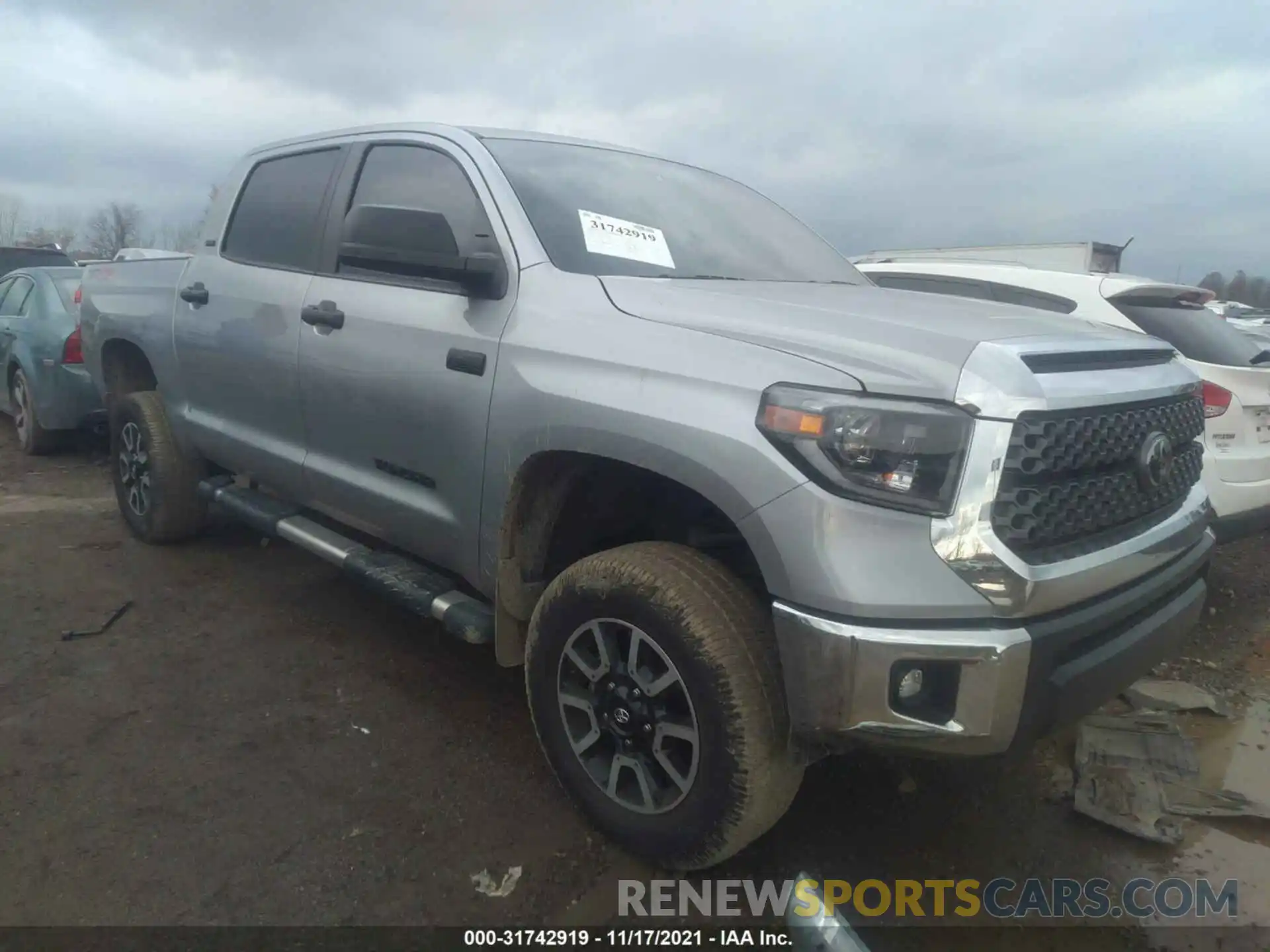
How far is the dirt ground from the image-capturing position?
240 centimetres

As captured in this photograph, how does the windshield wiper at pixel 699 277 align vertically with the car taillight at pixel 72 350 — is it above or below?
above

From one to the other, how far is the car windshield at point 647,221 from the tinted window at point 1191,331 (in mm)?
1667

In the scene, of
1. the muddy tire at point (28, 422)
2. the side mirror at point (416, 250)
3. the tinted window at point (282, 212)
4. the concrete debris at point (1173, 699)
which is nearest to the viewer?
the side mirror at point (416, 250)

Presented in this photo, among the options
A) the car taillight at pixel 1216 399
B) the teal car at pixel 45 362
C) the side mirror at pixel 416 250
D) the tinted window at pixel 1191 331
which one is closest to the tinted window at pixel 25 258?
the teal car at pixel 45 362

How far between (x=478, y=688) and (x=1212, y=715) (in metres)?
2.82

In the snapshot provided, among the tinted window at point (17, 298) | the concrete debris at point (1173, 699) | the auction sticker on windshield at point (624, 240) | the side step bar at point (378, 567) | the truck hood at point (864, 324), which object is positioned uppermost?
the auction sticker on windshield at point (624, 240)

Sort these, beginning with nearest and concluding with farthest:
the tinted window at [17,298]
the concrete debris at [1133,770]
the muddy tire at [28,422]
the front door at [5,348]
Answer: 1. the concrete debris at [1133,770]
2. the muddy tire at [28,422]
3. the front door at [5,348]
4. the tinted window at [17,298]

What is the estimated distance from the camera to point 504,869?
2.54 m

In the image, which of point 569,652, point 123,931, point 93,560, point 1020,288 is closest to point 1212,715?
point 1020,288

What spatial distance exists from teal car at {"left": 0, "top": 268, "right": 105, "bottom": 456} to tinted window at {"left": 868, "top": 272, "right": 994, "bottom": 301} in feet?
17.7

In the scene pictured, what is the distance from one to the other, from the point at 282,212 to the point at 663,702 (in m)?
2.76

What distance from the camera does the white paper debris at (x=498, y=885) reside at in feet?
8.02

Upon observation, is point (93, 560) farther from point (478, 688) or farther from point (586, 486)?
point (586, 486)

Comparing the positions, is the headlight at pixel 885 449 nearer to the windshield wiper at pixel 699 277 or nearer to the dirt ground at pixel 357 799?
the dirt ground at pixel 357 799
